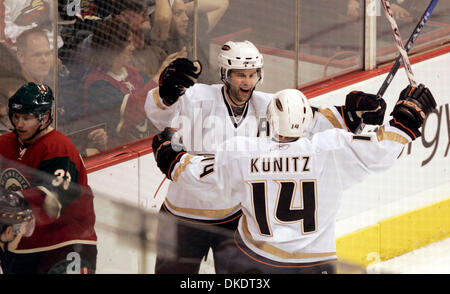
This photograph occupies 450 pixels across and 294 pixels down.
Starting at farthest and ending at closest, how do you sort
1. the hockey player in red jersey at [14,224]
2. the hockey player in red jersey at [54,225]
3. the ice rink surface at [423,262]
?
the ice rink surface at [423,262]
the hockey player in red jersey at [14,224]
the hockey player in red jersey at [54,225]

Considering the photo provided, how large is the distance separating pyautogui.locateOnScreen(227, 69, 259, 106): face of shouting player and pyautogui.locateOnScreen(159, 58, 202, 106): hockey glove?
6.6 inches

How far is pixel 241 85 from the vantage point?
10.2 ft

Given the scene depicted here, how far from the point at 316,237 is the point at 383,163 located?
0.28 metres

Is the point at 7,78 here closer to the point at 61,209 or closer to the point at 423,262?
the point at 61,209

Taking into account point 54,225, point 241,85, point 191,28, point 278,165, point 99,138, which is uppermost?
point 191,28

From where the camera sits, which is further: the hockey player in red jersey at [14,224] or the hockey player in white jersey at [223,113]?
the hockey player in white jersey at [223,113]

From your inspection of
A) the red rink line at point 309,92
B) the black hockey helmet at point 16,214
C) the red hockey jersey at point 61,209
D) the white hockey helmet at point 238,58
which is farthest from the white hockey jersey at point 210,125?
the black hockey helmet at point 16,214

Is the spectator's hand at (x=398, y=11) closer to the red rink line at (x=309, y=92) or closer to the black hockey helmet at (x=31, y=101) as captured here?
the red rink line at (x=309, y=92)

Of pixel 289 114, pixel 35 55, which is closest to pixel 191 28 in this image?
pixel 35 55

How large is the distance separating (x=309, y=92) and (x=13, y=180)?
5.85 ft

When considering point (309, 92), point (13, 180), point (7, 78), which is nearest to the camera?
point (13, 180)

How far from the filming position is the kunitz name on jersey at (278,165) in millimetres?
2627

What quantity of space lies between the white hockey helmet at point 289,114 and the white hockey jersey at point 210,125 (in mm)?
428
